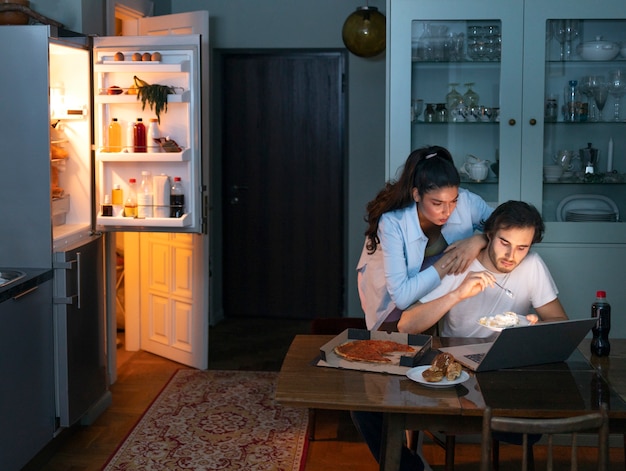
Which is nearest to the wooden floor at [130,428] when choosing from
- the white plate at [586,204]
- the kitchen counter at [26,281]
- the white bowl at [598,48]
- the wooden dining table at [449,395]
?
the kitchen counter at [26,281]

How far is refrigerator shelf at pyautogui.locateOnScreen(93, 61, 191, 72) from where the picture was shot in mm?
4227

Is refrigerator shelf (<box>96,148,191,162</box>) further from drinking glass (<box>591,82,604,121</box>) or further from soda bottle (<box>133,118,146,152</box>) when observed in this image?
drinking glass (<box>591,82,604,121</box>)

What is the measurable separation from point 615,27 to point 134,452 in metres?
2.92

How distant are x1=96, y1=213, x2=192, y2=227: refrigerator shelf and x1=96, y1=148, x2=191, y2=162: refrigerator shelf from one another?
27 centimetres

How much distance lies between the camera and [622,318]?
4133 millimetres

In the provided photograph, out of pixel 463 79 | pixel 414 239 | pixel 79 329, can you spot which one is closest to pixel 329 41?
pixel 463 79

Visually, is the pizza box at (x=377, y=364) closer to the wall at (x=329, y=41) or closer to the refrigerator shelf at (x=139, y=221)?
the refrigerator shelf at (x=139, y=221)

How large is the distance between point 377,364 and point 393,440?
0.99ft

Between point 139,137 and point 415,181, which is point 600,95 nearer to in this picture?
point 415,181

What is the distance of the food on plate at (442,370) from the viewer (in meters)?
2.43

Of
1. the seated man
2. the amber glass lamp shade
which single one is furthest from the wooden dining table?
the amber glass lamp shade

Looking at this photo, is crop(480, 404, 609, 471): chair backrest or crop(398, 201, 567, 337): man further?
crop(398, 201, 567, 337): man

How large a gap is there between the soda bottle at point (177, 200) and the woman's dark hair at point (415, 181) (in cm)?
138

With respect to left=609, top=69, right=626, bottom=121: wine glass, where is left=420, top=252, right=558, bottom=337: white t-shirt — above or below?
below
